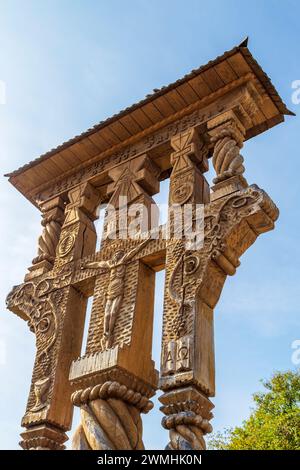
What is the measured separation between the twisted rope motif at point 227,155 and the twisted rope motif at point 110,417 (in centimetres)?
225

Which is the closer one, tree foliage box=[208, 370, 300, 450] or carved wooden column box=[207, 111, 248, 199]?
carved wooden column box=[207, 111, 248, 199]

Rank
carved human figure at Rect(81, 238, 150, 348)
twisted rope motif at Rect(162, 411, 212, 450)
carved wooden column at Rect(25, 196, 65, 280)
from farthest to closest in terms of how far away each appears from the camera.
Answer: carved wooden column at Rect(25, 196, 65, 280) < carved human figure at Rect(81, 238, 150, 348) < twisted rope motif at Rect(162, 411, 212, 450)

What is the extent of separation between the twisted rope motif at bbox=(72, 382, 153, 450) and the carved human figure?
1.68ft

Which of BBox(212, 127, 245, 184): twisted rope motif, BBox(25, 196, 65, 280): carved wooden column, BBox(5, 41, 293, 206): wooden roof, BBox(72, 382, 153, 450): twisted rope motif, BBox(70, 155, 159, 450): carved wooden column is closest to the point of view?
BBox(72, 382, 153, 450): twisted rope motif

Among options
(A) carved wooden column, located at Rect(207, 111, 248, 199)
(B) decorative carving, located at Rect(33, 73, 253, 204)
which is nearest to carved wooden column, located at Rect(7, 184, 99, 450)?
(B) decorative carving, located at Rect(33, 73, 253, 204)

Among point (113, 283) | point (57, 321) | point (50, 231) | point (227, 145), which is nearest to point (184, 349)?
point (113, 283)

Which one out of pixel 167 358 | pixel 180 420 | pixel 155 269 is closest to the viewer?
pixel 180 420

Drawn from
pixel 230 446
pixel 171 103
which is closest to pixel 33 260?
pixel 171 103

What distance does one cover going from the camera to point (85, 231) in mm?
6965

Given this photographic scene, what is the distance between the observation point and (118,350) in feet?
16.4

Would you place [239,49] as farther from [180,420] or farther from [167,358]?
[180,420]

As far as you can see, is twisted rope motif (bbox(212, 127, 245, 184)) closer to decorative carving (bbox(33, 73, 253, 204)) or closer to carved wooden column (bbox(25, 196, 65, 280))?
decorative carving (bbox(33, 73, 253, 204))

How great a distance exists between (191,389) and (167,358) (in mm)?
392

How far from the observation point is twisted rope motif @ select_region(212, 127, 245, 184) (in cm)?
581
